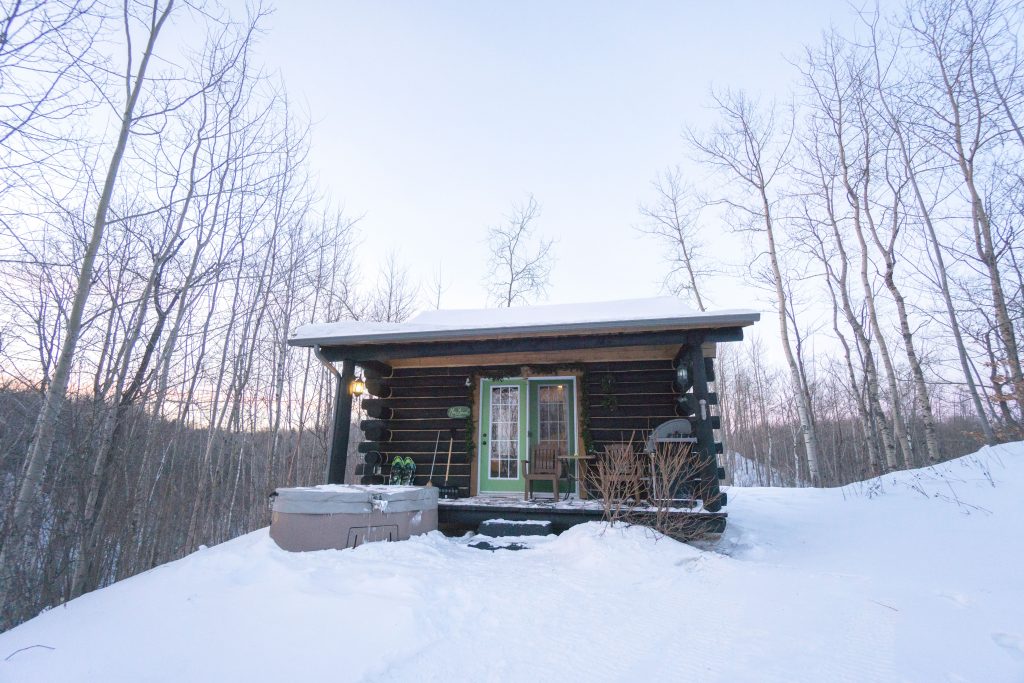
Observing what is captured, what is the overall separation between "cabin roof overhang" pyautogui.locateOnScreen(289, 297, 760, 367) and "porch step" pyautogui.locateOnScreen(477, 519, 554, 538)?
7.25ft

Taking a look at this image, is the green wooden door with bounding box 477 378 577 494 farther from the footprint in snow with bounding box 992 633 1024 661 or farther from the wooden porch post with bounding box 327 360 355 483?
the footprint in snow with bounding box 992 633 1024 661

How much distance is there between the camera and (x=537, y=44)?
36.4ft

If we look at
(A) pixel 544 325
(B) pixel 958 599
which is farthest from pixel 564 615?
(A) pixel 544 325

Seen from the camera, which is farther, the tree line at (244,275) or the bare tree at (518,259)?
the bare tree at (518,259)

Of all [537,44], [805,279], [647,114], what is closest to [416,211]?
[537,44]

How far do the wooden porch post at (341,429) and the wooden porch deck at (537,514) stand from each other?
1.49 metres

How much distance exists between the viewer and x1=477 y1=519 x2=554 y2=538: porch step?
17.2 ft

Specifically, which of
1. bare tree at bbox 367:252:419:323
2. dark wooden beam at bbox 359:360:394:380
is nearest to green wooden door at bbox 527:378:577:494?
dark wooden beam at bbox 359:360:394:380

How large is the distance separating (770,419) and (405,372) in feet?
72.8

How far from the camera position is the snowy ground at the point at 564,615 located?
7.03 feet

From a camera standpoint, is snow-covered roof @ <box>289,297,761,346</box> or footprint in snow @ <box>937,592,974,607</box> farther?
snow-covered roof @ <box>289,297,761,346</box>

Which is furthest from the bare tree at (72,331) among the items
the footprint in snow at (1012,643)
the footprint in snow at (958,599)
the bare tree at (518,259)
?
the bare tree at (518,259)

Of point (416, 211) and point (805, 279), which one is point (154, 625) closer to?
point (416, 211)

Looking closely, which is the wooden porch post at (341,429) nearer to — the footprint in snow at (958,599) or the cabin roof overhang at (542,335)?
the cabin roof overhang at (542,335)
